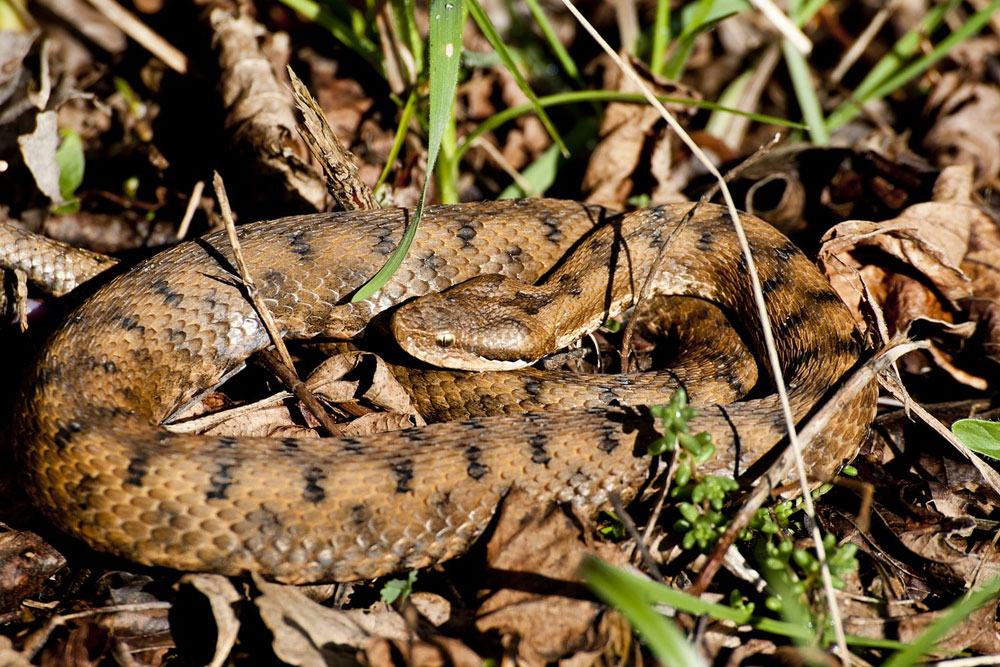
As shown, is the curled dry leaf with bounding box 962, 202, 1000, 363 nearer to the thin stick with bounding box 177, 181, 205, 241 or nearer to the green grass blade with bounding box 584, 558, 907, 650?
the green grass blade with bounding box 584, 558, 907, 650

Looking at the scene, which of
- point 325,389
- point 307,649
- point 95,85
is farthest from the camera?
point 95,85

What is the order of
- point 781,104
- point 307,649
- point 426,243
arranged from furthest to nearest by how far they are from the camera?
point 781,104, point 426,243, point 307,649

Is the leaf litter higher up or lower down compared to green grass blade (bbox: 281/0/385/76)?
lower down

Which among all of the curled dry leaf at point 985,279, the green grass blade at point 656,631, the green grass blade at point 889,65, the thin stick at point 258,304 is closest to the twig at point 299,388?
the thin stick at point 258,304

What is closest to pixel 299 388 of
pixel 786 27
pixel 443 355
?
pixel 443 355

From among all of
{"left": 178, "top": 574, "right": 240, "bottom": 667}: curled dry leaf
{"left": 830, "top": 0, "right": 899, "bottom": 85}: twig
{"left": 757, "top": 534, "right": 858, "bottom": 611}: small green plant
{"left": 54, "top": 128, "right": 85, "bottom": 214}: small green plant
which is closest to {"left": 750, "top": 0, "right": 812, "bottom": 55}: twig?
{"left": 757, "top": 534, "right": 858, "bottom": 611}: small green plant

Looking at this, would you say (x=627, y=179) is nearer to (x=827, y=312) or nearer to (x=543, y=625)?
(x=827, y=312)

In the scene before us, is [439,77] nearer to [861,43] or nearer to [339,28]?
[339,28]

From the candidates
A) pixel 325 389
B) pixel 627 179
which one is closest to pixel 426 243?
pixel 325 389
